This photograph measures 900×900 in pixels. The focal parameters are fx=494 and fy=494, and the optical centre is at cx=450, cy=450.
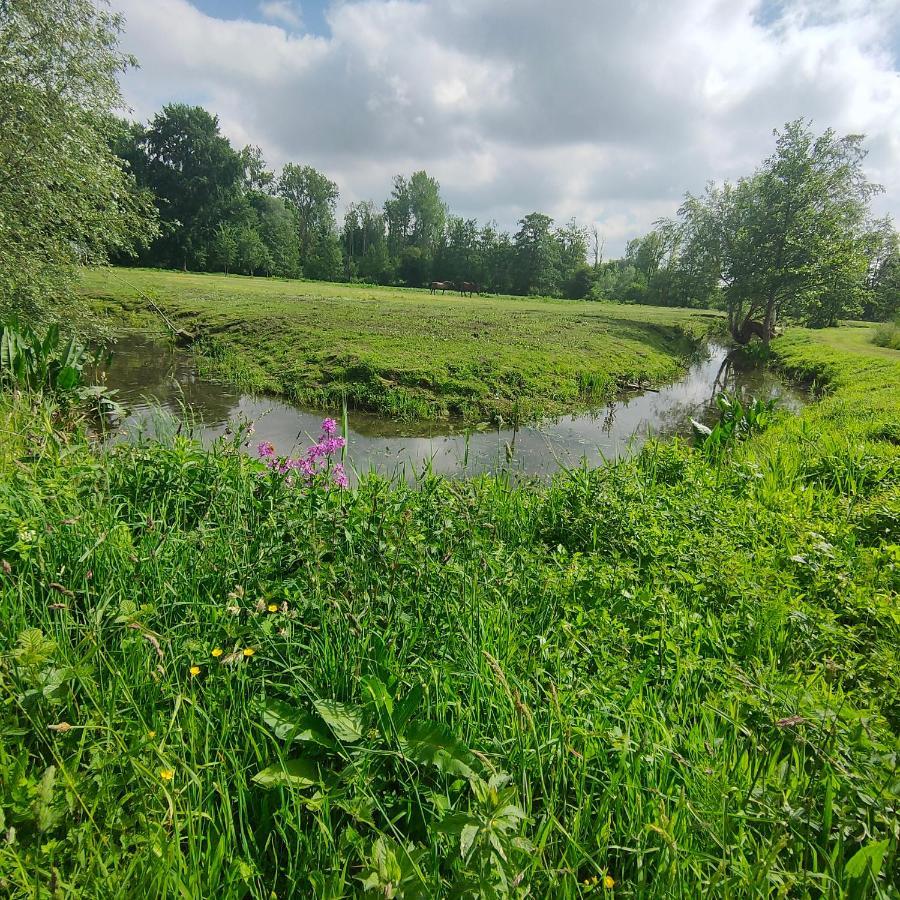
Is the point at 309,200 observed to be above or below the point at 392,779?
above

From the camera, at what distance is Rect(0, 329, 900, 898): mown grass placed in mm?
1479

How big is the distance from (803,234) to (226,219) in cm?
6444

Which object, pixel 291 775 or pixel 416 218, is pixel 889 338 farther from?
pixel 416 218

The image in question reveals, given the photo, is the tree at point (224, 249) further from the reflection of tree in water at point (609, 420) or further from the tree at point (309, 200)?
the reflection of tree in water at point (609, 420)

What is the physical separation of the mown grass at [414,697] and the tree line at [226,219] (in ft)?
33.5

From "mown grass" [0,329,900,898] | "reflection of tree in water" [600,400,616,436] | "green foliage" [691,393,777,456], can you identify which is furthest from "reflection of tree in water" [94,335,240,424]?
"green foliage" [691,393,777,456]

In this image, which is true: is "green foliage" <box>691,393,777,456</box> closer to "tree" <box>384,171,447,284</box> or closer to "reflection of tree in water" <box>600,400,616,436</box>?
"reflection of tree in water" <box>600,400,616,436</box>

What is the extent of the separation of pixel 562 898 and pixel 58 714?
6.01ft

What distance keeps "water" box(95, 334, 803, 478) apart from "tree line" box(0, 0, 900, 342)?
3.34 m

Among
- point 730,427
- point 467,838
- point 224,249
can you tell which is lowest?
point 467,838

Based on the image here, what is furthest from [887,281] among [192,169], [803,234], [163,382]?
[192,169]

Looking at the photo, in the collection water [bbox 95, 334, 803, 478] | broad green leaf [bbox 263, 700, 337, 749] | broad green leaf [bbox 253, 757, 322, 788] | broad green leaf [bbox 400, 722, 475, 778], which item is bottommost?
water [bbox 95, 334, 803, 478]

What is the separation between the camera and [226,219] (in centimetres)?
6450

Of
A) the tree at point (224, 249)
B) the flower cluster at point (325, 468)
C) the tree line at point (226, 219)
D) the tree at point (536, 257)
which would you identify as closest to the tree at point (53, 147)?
the tree line at point (226, 219)
